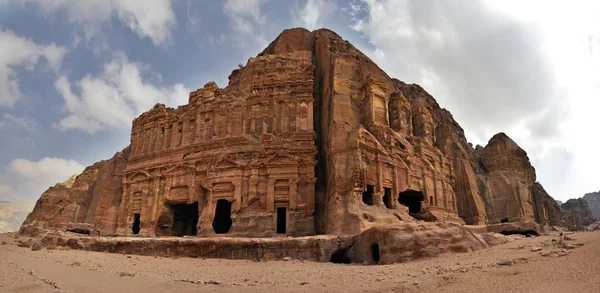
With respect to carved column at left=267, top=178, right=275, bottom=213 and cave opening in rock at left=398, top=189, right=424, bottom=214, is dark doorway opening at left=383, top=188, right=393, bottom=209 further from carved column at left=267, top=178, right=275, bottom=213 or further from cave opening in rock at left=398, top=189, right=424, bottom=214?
carved column at left=267, top=178, right=275, bottom=213

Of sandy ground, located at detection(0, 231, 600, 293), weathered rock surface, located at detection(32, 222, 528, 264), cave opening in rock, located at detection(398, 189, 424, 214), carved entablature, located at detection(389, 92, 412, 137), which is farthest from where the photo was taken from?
carved entablature, located at detection(389, 92, 412, 137)

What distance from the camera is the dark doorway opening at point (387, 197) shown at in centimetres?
2786

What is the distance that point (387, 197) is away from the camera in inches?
1115

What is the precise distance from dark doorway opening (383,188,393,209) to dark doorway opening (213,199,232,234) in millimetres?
13110

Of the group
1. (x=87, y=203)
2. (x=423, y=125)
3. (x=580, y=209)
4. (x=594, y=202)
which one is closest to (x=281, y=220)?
(x=423, y=125)

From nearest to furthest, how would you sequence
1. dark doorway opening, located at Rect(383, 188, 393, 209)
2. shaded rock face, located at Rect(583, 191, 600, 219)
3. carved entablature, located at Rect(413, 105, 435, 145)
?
dark doorway opening, located at Rect(383, 188, 393, 209), carved entablature, located at Rect(413, 105, 435, 145), shaded rock face, located at Rect(583, 191, 600, 219)

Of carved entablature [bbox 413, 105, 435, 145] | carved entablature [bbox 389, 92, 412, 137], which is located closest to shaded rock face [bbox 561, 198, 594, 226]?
carved entablature [bbox 413, 105, 435, 145]

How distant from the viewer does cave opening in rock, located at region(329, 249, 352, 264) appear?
19516 mm

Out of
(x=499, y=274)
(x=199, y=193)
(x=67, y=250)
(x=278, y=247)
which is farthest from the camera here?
(x=199, y=193)

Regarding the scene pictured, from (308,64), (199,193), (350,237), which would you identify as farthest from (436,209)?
(199,193)

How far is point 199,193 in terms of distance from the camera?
32906 mm

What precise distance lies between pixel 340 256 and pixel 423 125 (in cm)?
2261

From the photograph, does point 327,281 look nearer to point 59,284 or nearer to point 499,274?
point 499,274

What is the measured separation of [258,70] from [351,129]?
11595mm
